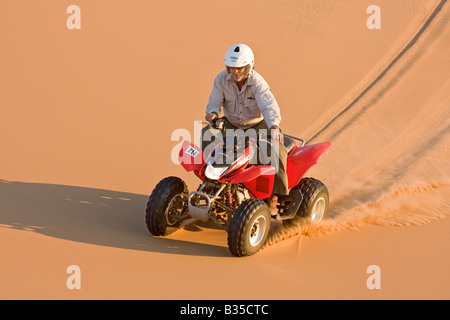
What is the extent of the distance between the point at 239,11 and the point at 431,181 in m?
8.79

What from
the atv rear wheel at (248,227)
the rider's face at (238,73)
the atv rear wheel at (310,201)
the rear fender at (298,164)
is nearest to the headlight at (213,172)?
the atv rear wheel at (248,227)

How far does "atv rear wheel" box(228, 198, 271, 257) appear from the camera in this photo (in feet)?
20.8

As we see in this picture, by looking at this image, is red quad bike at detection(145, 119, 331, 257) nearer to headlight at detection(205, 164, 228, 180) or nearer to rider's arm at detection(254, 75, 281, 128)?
headlight at detection(205, 164, 228, 180)

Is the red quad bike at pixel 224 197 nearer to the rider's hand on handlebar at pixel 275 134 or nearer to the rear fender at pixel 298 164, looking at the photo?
the rider's hand on handlebar at pixel 275 134

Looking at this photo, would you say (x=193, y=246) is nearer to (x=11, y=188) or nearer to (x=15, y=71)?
(x=11, y=188)

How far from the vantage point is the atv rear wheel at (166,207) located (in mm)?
6738

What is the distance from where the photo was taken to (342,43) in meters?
15.8

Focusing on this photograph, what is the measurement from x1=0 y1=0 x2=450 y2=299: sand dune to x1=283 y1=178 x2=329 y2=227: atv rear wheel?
6.7 inches

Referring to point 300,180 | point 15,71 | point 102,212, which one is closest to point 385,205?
point 300,180

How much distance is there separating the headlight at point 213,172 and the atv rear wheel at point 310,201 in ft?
4.21

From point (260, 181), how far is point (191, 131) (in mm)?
4099

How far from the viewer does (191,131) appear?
1098 cm

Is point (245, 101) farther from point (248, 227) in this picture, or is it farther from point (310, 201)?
point (248, 227)

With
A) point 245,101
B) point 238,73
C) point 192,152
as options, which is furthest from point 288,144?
point 192,152
